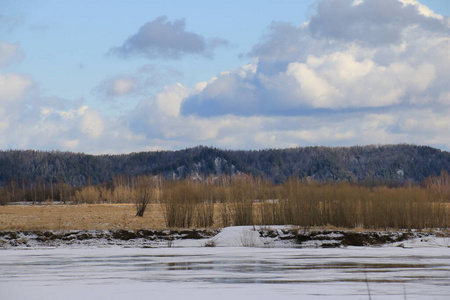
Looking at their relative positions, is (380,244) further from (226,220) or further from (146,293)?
(146,293)

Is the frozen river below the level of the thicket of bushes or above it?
below

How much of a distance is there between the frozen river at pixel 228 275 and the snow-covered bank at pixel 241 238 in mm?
5533

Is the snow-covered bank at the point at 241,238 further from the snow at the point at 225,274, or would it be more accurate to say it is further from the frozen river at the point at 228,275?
the frozen river at the point at 228,275

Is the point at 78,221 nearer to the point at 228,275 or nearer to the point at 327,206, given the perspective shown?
the point at 327,206

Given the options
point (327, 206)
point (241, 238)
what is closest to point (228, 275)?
point (241, 238)

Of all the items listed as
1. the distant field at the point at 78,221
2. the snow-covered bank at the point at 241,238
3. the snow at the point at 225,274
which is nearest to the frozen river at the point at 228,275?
the snow at the point at 225,274

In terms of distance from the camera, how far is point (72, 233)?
37.0m

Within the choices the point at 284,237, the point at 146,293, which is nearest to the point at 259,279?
the point at 146,293

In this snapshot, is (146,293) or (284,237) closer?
(146,293)

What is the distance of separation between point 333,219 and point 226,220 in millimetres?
7037

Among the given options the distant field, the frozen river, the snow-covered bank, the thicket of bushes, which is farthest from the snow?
the distant field

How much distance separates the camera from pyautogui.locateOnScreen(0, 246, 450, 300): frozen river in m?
15.1

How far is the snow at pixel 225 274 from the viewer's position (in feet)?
49.6

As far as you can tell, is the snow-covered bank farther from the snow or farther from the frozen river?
the frozen river
